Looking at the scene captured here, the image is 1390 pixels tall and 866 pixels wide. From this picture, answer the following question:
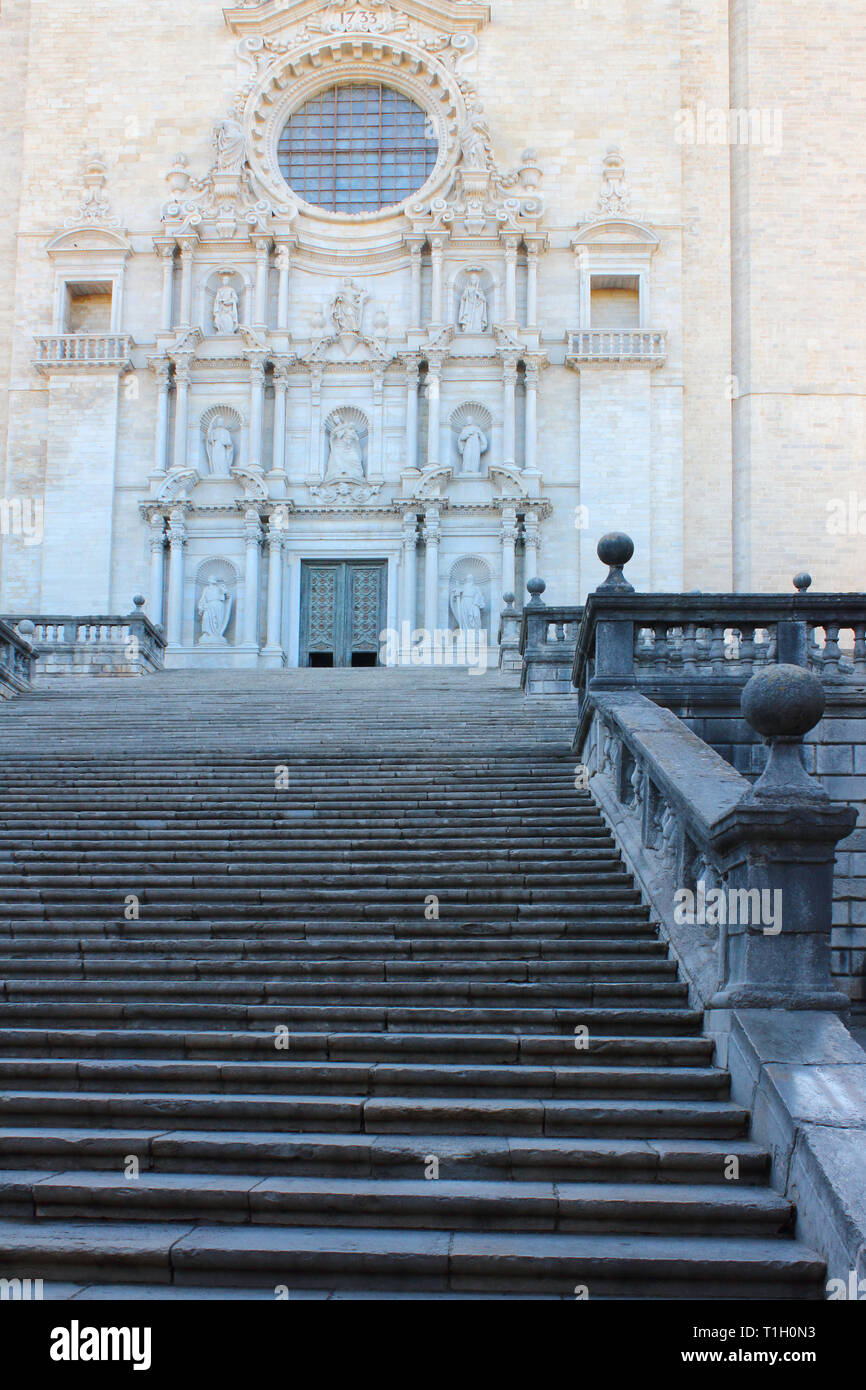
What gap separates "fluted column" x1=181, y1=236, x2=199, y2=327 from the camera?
2534 centimetres

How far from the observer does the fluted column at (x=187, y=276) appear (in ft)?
83.1

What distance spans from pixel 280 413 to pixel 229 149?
538 cm

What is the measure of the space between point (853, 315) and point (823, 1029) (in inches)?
870

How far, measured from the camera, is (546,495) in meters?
24.8

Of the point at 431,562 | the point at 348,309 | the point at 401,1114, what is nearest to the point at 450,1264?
the point at 401,1114

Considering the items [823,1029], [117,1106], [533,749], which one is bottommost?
[117,1106]

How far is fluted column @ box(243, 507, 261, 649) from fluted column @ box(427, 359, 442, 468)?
3.41m

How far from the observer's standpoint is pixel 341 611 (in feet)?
81.8

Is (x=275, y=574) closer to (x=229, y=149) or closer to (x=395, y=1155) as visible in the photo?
(x=229, y=149)

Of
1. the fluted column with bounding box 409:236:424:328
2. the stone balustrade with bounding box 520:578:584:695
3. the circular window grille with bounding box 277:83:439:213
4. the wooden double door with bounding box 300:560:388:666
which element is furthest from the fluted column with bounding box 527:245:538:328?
the stone balustrade with bounding box 520:578:584:695
